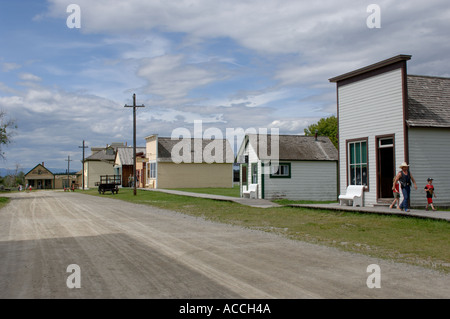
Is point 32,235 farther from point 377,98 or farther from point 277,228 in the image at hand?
point 377,98

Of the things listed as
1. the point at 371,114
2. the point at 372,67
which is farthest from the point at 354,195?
the point at 372,67

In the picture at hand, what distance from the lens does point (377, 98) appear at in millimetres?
18812

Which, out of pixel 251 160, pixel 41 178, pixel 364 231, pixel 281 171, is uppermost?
pixel 251 160

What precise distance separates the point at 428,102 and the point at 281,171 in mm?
11266

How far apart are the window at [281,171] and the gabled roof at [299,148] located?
0.49 meters

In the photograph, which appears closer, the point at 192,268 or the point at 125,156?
the point at 192,268

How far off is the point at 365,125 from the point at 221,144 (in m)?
34.9

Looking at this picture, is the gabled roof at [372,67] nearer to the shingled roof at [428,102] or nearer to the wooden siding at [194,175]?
the shingled roof at [428,102]

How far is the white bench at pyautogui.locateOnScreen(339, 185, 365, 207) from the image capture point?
1928 cm

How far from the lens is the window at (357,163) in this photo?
19.7 meters

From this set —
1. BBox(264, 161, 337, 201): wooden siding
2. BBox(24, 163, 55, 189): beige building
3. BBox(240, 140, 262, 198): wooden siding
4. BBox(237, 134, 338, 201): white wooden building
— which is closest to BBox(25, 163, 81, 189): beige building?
BBox(24, 163, 55, 189): beige building

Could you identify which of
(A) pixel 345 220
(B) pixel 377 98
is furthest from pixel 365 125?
(A) pixel 345 220

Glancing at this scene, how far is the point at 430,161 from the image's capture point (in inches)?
698

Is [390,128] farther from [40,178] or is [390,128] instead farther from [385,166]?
[40,178]
